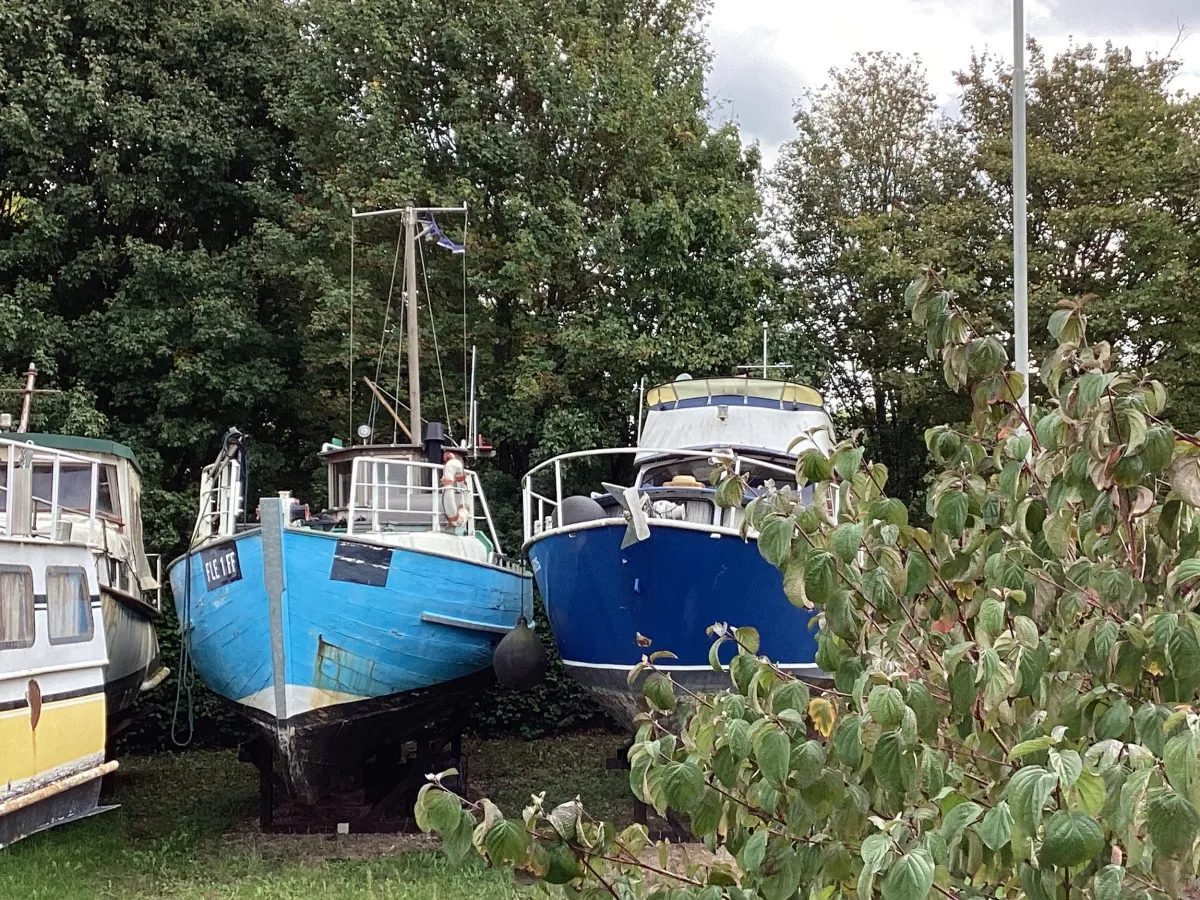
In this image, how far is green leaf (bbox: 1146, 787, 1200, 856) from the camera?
174cm

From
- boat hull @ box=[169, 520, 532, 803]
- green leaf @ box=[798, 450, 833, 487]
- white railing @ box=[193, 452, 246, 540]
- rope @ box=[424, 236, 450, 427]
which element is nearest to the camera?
green leaf @ box=[798, 450, 833, 487]

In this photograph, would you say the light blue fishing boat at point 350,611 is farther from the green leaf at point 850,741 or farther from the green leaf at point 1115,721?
the green leaf at point 1115,721

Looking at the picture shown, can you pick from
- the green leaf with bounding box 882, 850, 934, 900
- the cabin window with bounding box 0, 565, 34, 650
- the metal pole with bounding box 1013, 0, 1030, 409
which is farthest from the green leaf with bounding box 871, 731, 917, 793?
the metal pole with bounding box 1013, 0, 1030, 409

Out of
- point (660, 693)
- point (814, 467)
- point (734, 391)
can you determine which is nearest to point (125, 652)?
point (734, 391)

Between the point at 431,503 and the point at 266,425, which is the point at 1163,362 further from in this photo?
the point at 266,425

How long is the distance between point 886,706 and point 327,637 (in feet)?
26.6

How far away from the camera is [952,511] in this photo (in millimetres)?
2771

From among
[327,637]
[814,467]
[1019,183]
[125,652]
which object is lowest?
[125,652]

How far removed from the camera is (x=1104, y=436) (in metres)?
2.33

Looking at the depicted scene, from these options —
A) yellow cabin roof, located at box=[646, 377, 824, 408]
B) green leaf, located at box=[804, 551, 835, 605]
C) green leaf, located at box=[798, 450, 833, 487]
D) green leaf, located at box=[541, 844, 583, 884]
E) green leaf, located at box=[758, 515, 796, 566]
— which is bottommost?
green leaf, located at box=[541, 844, 583, 884]

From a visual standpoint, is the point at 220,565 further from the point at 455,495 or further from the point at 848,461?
the point at 848,461

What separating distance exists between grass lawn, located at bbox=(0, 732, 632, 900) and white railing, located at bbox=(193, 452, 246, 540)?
2.92 meters

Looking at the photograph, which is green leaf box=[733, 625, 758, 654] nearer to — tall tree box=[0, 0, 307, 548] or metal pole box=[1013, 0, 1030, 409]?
metal pole box=[1013, 0, 1030, 409]

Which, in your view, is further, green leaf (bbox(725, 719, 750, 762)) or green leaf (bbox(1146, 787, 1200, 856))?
green leaf (bbox(725, 719, 750, 762))
